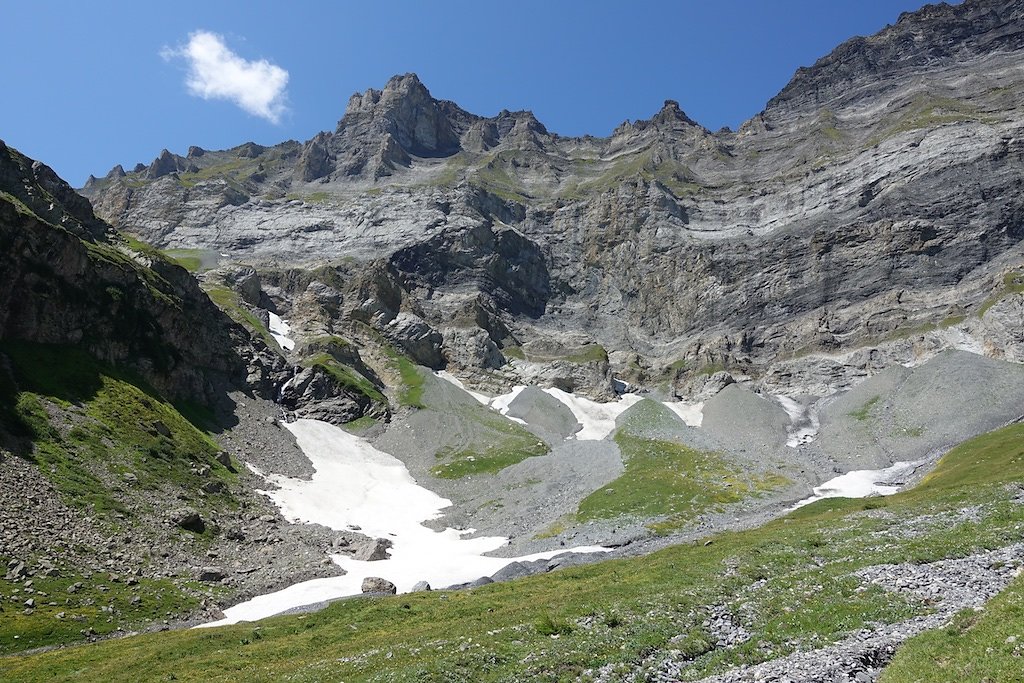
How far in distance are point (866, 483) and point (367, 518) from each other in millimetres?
69820

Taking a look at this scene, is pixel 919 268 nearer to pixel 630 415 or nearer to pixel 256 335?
pixel 630 415

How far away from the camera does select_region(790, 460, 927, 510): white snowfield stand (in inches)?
3086

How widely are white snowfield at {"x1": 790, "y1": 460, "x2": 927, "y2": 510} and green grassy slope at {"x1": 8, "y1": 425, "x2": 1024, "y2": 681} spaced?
3872cm

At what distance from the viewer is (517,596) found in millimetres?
35094

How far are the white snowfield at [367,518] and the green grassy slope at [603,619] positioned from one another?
418 inches

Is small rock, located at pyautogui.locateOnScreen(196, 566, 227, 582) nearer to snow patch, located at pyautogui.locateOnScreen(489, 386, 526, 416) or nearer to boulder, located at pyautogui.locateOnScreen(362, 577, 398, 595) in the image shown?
boulder, located at pyautogui.locateOnScreen(362, 577, 398, 595)

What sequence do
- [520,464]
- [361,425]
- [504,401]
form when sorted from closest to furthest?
1. [520,464]
2. [361,425]
3. [504,401]

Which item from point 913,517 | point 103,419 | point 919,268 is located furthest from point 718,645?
point 919,268

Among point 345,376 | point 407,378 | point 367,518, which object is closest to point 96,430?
point 367,518

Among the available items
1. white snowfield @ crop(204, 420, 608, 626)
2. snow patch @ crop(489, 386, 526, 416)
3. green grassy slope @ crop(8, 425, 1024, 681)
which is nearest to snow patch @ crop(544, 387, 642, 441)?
snow patch @ crop(489, 386, 526, 416)

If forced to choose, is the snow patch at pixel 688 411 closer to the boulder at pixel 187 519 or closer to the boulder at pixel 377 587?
the boulder at pixel 377 587

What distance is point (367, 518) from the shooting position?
78188 millimetres

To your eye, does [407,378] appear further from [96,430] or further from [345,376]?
[96,430]

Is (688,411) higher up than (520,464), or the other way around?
(688,411)
